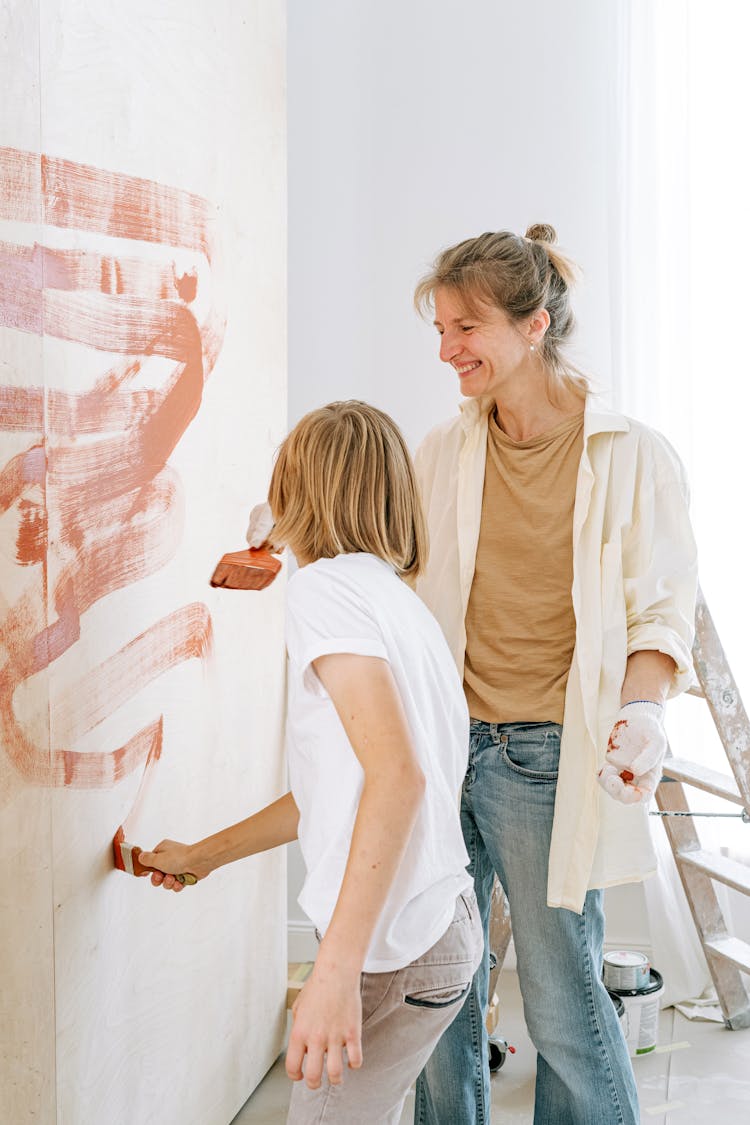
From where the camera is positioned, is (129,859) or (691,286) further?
(691,286)

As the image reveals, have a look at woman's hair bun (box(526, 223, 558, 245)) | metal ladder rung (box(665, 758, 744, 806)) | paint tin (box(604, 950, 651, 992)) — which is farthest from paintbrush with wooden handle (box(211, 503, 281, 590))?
paint tin (box(604, 950, 651, 992))

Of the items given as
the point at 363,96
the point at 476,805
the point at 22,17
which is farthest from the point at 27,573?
the point at 363,96

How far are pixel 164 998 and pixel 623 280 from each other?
1943 mm

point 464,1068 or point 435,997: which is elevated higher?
point 435,997

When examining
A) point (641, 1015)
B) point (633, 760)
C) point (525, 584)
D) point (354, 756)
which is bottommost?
point (641, 1015)

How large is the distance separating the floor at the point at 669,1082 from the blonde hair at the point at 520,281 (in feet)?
4.95

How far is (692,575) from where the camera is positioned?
1.68 metres

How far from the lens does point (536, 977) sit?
5.34 feet

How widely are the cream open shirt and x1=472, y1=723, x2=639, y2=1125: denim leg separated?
3 centimetres

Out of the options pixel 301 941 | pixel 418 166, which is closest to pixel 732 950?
pixel 301 941

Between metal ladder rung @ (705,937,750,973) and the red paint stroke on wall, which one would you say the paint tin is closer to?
metal ladder rung @ (705,937,750,973)

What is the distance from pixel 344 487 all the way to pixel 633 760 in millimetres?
594

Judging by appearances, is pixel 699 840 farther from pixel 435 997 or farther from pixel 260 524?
pixel 435 997

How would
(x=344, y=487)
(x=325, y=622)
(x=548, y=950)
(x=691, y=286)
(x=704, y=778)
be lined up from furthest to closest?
(x=691, y=286), (x=704, y=778), (x=548, y=950), (x=344, y=487), (x=325, y=622)
